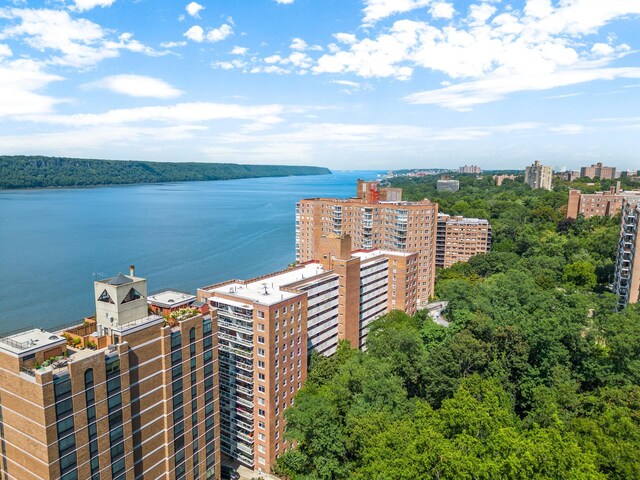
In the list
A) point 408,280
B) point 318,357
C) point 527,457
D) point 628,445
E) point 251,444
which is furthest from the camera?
point 408,280

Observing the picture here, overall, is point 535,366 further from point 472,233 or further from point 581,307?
point 472,233

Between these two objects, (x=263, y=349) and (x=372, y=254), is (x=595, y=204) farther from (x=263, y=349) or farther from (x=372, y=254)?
(x=263, y=349)

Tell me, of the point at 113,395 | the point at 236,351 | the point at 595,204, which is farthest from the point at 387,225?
the point at 595,204

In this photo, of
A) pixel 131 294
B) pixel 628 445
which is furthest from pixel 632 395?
pixel 131 294

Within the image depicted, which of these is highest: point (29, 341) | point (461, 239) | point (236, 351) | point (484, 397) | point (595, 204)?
point (595, 204)

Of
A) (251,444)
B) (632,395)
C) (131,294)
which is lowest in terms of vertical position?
(251,444)

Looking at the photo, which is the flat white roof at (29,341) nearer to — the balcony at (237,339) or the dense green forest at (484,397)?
the balcony at (237,339)

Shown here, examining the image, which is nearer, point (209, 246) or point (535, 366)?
point (535, 366)
